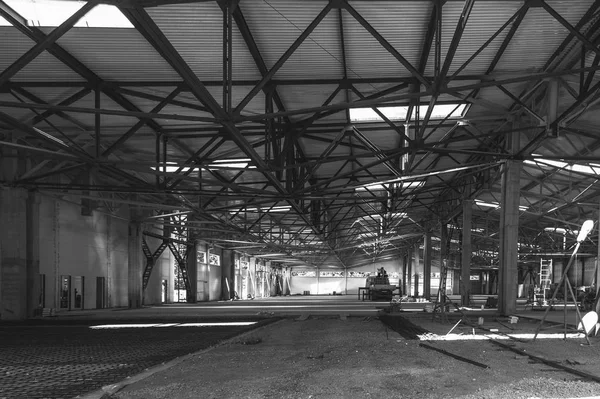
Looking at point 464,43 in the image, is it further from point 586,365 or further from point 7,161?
point 7,161

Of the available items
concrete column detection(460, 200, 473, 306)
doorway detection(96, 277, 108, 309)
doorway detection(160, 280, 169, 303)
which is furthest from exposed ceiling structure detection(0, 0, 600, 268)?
doorway detection(160, 280, 169, 303)

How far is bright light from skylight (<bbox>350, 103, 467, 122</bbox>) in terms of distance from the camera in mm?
18109

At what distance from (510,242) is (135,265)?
2140 cm

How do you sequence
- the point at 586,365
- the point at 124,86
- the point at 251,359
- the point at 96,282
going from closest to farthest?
the point at 586,365 → the point at 251,359 → the point at 124,86 → the point at 96,282

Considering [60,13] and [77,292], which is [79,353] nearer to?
[60,13]

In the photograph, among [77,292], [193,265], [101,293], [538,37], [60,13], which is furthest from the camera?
[193,265]

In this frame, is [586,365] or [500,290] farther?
[500,290]

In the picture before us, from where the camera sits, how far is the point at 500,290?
20.7 meters

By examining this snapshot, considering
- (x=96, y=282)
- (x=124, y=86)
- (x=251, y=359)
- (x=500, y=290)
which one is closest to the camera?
(x=251, y=359)

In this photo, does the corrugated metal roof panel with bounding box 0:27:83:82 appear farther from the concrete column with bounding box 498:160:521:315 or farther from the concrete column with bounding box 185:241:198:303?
the concrete column with bounding box 185:241:198:303

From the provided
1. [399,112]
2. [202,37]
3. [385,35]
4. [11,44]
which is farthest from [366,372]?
[399,112]

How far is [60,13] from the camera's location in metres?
10.9

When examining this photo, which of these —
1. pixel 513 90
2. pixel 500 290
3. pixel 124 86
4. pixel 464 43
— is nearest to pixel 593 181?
pixel 500 290

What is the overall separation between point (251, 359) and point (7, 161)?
15.0 metres
